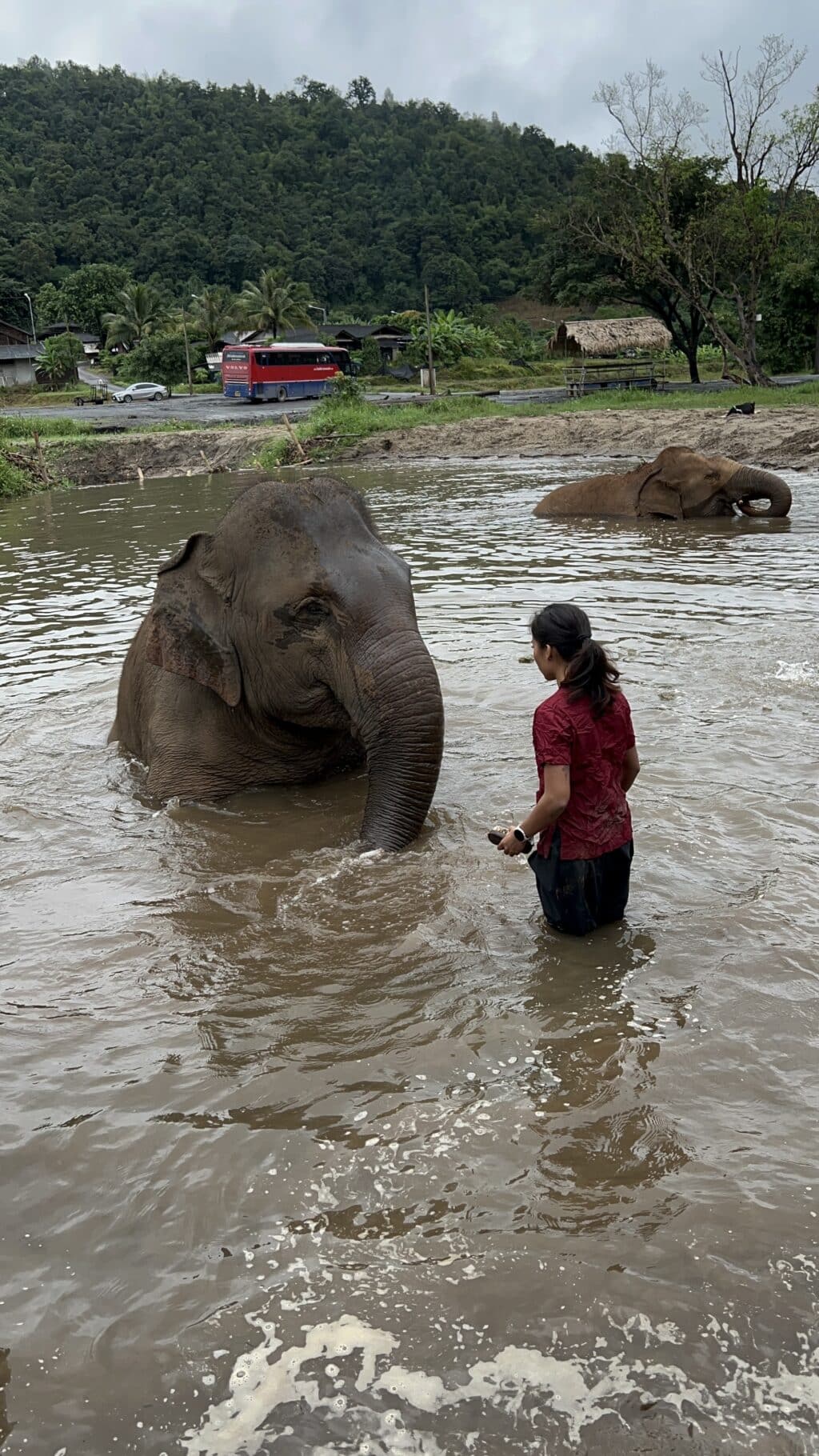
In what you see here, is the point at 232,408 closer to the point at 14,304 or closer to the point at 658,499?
the point at 658,499

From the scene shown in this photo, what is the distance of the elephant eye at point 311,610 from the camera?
16.9 ft

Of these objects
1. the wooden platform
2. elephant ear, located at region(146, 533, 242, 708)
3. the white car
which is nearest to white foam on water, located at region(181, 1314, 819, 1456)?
elephant ear, located at region(146, 533, 242, 708)

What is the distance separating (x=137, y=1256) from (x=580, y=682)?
2204 mm

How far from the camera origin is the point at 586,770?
4.07 metres

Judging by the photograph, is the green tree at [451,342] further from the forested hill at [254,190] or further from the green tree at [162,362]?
the forested hill at [254,190]

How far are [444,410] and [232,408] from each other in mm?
15236

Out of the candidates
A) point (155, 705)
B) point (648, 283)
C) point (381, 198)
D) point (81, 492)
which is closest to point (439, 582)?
point (155, 705)

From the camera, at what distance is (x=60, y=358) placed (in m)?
75.4

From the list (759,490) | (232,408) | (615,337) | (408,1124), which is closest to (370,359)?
(232,408)

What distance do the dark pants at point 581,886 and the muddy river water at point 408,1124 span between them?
0.34 ft

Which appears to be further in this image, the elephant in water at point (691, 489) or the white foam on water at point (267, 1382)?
the elephant in water at point (691, 489)

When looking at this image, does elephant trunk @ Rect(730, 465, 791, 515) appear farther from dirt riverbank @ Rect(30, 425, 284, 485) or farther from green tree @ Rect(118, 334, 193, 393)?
green tree @ Rect(118, 334, 193, 393)

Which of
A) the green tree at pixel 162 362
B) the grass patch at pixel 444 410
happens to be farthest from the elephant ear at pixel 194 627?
the green tree at pixel 162 362

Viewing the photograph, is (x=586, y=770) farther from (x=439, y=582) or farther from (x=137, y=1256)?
(x=439, y=582)
